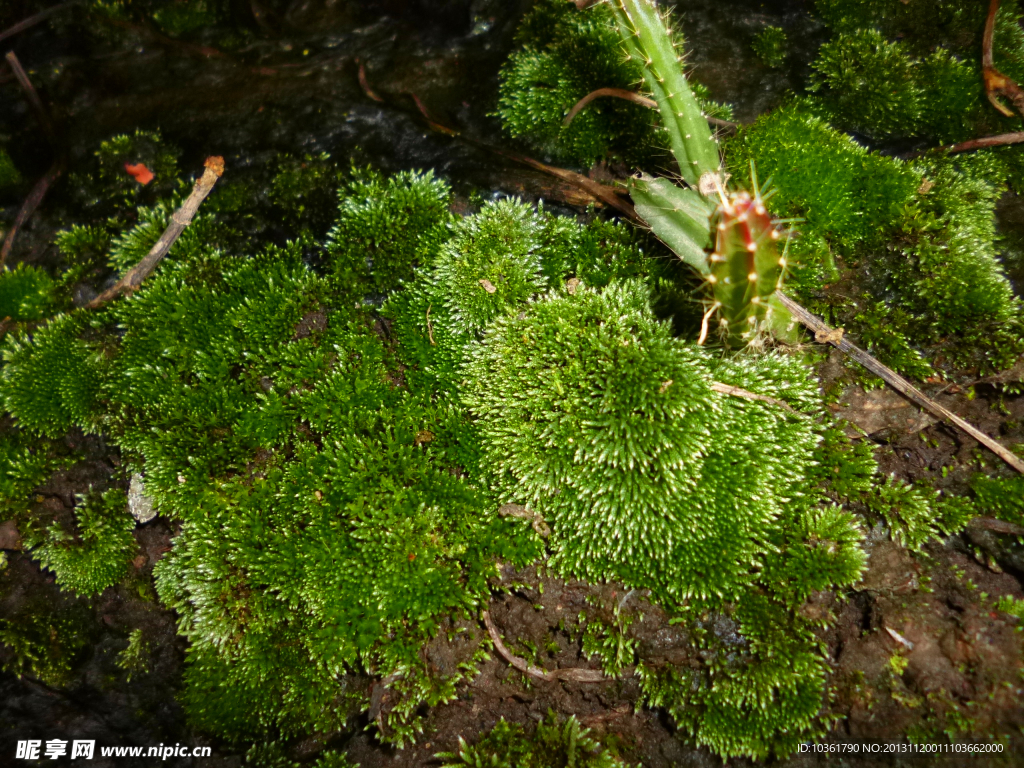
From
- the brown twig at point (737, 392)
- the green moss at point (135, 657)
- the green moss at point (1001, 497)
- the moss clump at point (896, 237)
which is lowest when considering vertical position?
the green moss at point (135, 657)

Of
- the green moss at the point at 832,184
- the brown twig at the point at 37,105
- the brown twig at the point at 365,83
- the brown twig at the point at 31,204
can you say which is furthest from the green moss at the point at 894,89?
the brown twig at the point at 37,105

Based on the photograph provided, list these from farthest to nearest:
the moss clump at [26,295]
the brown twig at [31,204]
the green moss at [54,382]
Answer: the brown twig at [31,204]
the moss clump at [26,295]
the green moss at [54,382]

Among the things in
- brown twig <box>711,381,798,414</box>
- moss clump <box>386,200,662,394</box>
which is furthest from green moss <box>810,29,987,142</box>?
brown twig <box>711,381,798,414</box>

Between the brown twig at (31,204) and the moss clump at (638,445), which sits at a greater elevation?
the brown twig at (31,204)

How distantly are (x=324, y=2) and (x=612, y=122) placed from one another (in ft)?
8.57

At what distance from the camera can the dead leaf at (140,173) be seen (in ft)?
11.8

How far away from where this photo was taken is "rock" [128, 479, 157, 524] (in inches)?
122

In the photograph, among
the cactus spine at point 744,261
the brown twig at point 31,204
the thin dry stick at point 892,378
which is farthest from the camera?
the brown twig at point 31,204

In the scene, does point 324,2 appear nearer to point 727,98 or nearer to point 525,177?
point 525,177

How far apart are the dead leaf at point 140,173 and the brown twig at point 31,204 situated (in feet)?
2.26

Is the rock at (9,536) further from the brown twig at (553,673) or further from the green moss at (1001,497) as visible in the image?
the green moss at (1001,497)

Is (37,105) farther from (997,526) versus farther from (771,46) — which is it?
(997,526)

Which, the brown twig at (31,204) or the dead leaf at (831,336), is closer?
the dead leaf at (831,336)

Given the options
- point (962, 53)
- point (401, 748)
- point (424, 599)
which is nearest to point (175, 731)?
point (401, 748)
